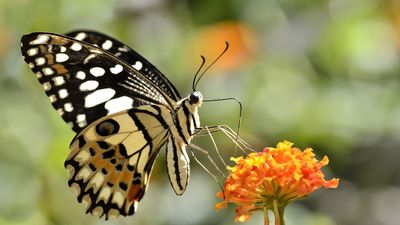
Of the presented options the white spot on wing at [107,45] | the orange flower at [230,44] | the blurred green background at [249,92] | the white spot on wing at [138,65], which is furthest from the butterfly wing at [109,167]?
the orange flower at [230,44]

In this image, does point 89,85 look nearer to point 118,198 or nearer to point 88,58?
point 88,58

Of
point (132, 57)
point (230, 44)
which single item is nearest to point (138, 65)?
point (132, 57)

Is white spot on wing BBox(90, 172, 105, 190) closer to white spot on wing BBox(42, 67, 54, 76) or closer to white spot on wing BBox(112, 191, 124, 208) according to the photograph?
white spot on wing BBox(112, 191, 124, 208)

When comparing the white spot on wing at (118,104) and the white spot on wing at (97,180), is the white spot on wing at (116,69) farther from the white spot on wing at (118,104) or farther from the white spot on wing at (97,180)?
the white spot on wing at (97,180)

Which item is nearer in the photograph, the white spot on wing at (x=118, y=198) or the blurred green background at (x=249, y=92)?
the white spot on wing at (x=118, y=198)

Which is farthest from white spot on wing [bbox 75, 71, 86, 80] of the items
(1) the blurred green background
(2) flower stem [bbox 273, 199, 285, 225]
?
(1) the blurred green background

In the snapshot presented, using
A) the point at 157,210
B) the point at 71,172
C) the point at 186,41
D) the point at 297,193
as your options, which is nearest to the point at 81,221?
the point at 157,210

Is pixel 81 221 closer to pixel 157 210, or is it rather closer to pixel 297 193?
pixel 157 210
